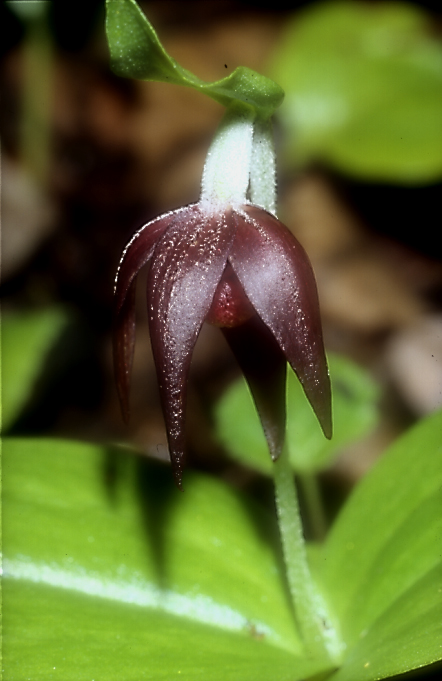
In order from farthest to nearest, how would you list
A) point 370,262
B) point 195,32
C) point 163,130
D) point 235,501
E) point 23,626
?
point 195,32, point 163,130, point 370,262, point 235,501, point 23,626

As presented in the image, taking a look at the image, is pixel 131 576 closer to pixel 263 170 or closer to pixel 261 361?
pixel 261 361

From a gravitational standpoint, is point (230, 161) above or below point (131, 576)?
above

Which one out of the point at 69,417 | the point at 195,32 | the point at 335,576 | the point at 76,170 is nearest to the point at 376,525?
the point at 335,576

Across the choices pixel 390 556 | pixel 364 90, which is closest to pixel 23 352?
pixel 390 556

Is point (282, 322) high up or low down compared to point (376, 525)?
up

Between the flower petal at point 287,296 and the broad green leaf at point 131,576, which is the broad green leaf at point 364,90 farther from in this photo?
the flower petal at point 287,296

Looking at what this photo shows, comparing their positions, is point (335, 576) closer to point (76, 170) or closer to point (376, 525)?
point (376, 525)

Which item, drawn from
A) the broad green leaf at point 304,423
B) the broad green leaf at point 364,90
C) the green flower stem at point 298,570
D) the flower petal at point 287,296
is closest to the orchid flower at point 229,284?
the flower petal at point 287,296
